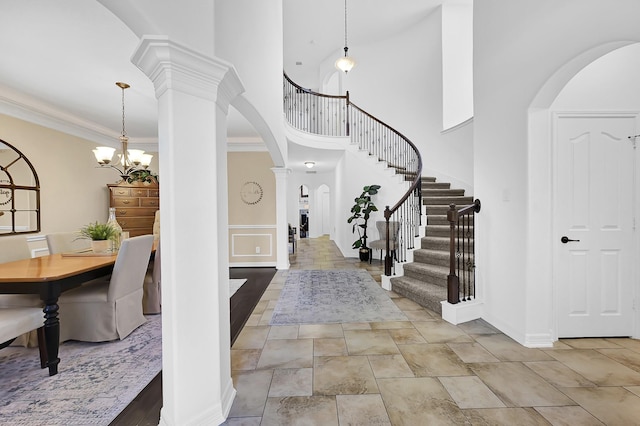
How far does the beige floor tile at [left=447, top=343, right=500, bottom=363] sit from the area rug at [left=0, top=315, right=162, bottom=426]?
2.51 metres

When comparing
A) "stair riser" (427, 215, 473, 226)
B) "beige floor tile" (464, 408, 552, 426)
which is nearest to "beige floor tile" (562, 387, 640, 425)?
"beige floor tile" (464, 408, 552, 426)

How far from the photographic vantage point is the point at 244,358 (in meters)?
2.38

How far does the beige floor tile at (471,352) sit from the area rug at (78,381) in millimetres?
2514

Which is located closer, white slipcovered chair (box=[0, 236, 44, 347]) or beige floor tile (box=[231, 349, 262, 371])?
beige floor tile (box=[231, 349, 262, 371])

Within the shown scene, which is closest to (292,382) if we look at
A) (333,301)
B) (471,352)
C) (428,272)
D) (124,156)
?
(471,352)

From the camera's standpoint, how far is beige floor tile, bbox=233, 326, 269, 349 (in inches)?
102

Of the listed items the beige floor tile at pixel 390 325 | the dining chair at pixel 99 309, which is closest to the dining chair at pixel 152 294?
the dining chair at pixel 99 309

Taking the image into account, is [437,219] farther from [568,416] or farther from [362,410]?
[362,410]

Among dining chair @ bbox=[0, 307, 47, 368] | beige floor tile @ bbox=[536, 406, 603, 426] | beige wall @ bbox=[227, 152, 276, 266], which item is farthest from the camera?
beige wall @ bbox=[227, 152, 276, 266]

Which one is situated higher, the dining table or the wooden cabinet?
the wooden cabinet

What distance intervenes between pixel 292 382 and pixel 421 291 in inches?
86.0

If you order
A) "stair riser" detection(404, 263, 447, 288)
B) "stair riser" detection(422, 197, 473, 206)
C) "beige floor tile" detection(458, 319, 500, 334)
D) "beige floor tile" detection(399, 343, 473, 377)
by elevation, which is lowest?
"beige floor tile" detection(399, 343, 473, 377)

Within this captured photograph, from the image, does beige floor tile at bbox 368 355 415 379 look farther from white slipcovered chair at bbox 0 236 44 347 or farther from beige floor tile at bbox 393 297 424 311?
white slipcovered chair at bbox 0 236 44 347

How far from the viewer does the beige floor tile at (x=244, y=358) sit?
7.38ft
